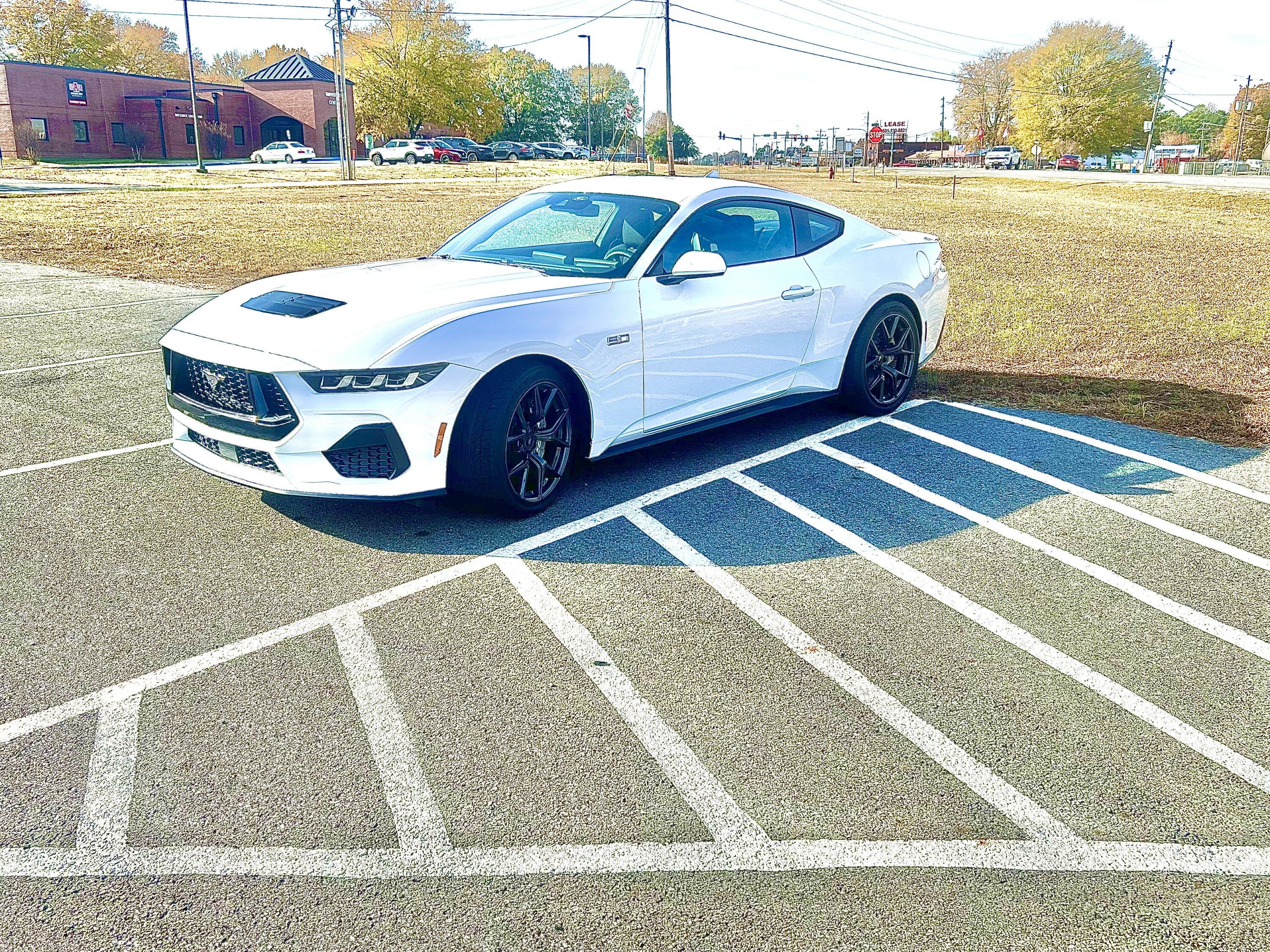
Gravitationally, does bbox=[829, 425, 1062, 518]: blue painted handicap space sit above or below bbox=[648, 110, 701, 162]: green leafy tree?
below

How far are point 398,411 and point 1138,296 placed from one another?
1102 centimetres

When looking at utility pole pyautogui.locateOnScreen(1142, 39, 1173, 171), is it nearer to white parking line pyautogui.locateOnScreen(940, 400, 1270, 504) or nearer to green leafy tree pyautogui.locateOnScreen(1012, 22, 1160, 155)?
green leafy tree pyautogui.locateOnScreen(1012, 22, 1160, 155)

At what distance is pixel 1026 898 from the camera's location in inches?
103

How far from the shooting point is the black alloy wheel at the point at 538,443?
490cm

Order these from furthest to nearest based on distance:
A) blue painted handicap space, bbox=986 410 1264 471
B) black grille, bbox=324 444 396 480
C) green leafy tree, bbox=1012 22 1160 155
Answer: green leafy tree, bbox=1012 22 1160 155 → blue painted handicap space, bbox=986 410 1264 471 → black grille, bbox=324 444 396 480

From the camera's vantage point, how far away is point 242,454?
4.67 metres

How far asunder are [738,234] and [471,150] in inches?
2642

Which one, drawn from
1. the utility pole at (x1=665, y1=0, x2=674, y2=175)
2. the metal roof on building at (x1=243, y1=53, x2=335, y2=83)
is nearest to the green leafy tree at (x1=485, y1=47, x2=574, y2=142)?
the metal roof on building at (x1=243, y1=53, x2=335, y2=83)

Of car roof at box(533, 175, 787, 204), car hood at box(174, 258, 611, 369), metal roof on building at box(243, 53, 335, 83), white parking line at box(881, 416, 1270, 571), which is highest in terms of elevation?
metal roof on building at box(243, 53, 335, 83)

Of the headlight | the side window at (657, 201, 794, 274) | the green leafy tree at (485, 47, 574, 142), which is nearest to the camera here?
the headlight

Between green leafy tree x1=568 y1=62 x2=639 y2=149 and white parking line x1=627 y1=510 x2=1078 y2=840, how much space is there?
3907 inches

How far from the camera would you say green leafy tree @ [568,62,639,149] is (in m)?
114

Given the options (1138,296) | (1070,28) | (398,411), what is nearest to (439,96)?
(1070,28)

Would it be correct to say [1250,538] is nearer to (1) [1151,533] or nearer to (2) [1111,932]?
(1) [1151,533]
